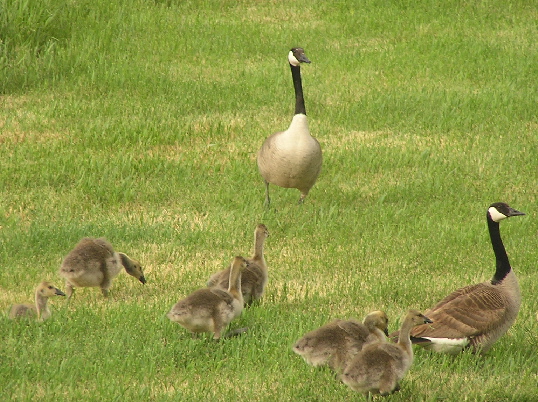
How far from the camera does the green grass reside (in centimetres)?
709

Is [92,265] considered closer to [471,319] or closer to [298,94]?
[471,319]

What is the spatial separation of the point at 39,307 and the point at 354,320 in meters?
2.80

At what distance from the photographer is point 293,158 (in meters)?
11.3

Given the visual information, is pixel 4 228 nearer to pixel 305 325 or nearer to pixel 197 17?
pixel 305 325

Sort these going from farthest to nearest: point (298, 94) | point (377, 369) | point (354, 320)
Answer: point (298, 94)
point (354, 320)
point (377, 369)

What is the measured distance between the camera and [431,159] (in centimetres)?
1344

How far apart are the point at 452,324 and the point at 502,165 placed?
653 cm

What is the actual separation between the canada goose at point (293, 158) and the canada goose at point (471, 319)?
4102 mm

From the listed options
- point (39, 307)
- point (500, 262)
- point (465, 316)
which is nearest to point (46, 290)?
point (39, 307)

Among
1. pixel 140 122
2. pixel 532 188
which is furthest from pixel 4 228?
pixel 532 188

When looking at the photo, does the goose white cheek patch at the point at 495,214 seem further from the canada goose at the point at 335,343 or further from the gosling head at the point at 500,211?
the canada goose at the point at 335,343

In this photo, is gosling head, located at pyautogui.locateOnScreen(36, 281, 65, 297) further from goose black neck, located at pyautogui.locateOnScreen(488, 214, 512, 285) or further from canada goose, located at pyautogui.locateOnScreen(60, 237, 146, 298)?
goose black neck, located at pyautogui.locateOnScreen(488, 214, 512, 285)

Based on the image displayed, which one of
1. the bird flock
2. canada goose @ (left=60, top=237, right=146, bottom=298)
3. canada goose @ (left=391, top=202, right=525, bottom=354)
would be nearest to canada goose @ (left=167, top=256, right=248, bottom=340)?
the bird flock

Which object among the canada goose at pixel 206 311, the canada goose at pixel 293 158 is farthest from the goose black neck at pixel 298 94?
the canada goose at pixel 206 311
